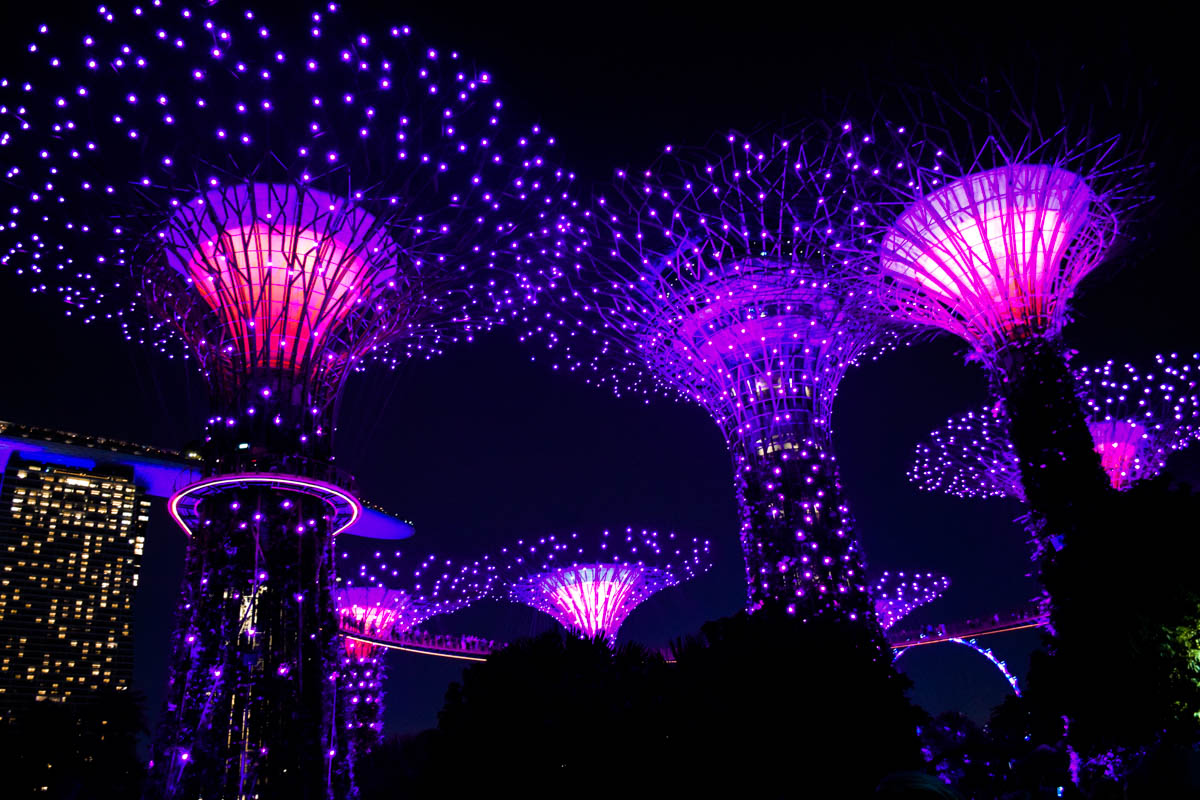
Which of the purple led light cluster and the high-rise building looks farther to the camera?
the high-rise building

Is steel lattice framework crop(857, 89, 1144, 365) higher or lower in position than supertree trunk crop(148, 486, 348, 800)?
higher

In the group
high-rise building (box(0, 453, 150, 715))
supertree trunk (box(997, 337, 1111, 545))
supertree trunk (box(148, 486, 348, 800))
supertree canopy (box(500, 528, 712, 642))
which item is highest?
high-rise building (box(0, 453, 150, 715))

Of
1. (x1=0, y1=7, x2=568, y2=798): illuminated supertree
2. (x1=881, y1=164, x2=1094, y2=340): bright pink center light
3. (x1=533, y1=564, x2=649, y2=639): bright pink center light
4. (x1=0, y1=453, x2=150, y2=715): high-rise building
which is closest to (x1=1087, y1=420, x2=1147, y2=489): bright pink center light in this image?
(x1=881, y1=164, x2=1094, y2=340): bright pink center light

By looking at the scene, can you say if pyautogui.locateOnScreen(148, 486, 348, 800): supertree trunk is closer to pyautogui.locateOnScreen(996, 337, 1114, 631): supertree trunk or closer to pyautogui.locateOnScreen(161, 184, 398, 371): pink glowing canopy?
pyautogui.locateOnScreen(161, 184, 398, 371): pink glowing canopy

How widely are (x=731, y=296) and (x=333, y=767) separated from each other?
1423cm

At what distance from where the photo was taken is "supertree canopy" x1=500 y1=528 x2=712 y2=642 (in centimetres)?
3159

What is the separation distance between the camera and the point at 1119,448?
26.6 meters

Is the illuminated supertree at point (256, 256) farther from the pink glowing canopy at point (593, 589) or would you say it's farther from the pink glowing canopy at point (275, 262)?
the pink glowing canopy at point (593, 589)

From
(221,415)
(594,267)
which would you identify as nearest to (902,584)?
(594,267)

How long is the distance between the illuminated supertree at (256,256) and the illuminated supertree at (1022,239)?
7.68m

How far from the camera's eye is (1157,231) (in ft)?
52.3

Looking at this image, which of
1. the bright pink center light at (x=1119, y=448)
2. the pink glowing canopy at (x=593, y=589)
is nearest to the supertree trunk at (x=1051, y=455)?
the bright pink center light at (x=1119, y=448)

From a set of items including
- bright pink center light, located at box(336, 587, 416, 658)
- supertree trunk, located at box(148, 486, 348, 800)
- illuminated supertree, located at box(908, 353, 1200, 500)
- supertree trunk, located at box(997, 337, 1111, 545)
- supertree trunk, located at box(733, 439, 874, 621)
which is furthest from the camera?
bright pink center light, located at box(336, 587, 416, 658)

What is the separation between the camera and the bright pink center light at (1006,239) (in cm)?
1560
